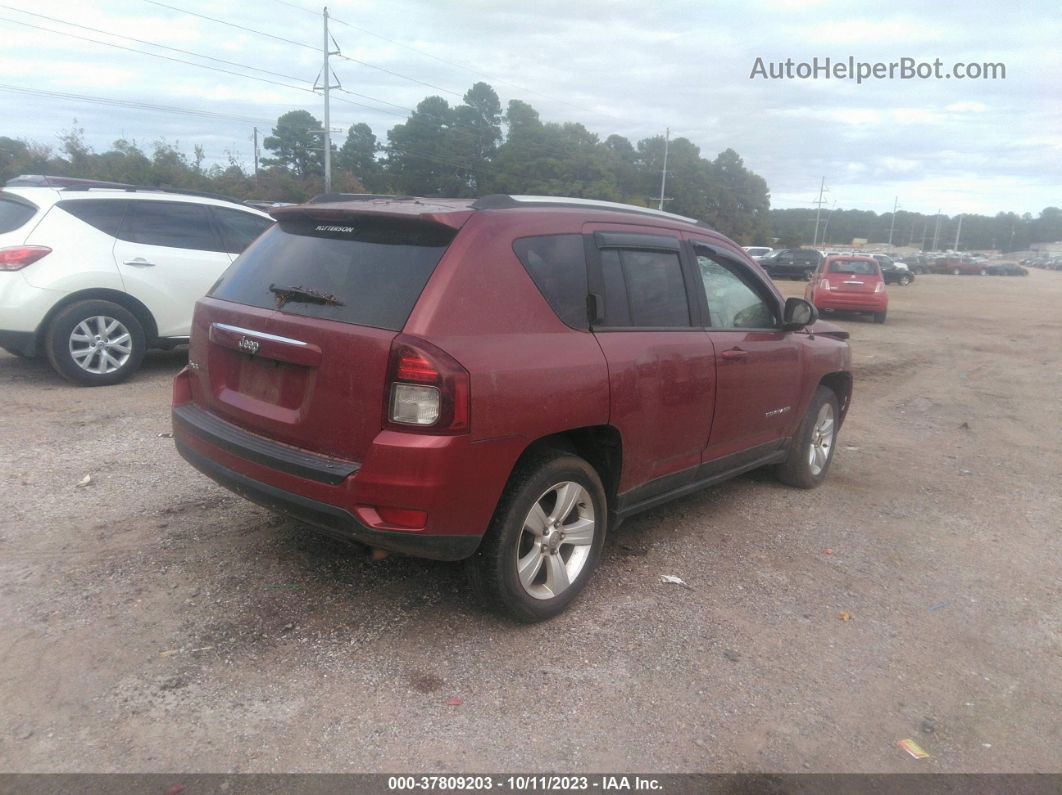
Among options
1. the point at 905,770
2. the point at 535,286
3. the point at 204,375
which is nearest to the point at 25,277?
the point at 204,375

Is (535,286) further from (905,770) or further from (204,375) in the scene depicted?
(905,770)

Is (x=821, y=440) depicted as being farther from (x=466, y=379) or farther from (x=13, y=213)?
(x=13, y=213)

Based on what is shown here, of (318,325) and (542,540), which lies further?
(542,540)

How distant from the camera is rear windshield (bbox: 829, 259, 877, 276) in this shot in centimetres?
1936

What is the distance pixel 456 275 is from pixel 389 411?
0.59m

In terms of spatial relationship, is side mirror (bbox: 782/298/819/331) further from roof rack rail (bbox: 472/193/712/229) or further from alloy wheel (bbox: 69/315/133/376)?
alloy wheel (bbox: 69/315/133/376)

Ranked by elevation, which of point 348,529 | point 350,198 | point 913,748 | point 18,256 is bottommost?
point 913,748

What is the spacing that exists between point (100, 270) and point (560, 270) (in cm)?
525

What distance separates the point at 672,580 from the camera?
406 centimetres

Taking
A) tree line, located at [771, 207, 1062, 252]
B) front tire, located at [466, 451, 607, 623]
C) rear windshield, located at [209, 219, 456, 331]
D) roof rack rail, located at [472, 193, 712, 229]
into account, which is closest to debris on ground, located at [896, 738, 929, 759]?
front tire, located at [466, 451, 607, 623]

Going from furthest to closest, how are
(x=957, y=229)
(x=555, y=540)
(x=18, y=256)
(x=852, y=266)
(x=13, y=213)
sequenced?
(x=957, y=229) → (x=852, y=266) → (x=13, y=213) → (x=18, y=256) → (x=555, y=540)

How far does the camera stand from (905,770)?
2758 mm

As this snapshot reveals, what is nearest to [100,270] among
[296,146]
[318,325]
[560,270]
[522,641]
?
[318,325]

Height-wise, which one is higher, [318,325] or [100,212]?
[100,212]
